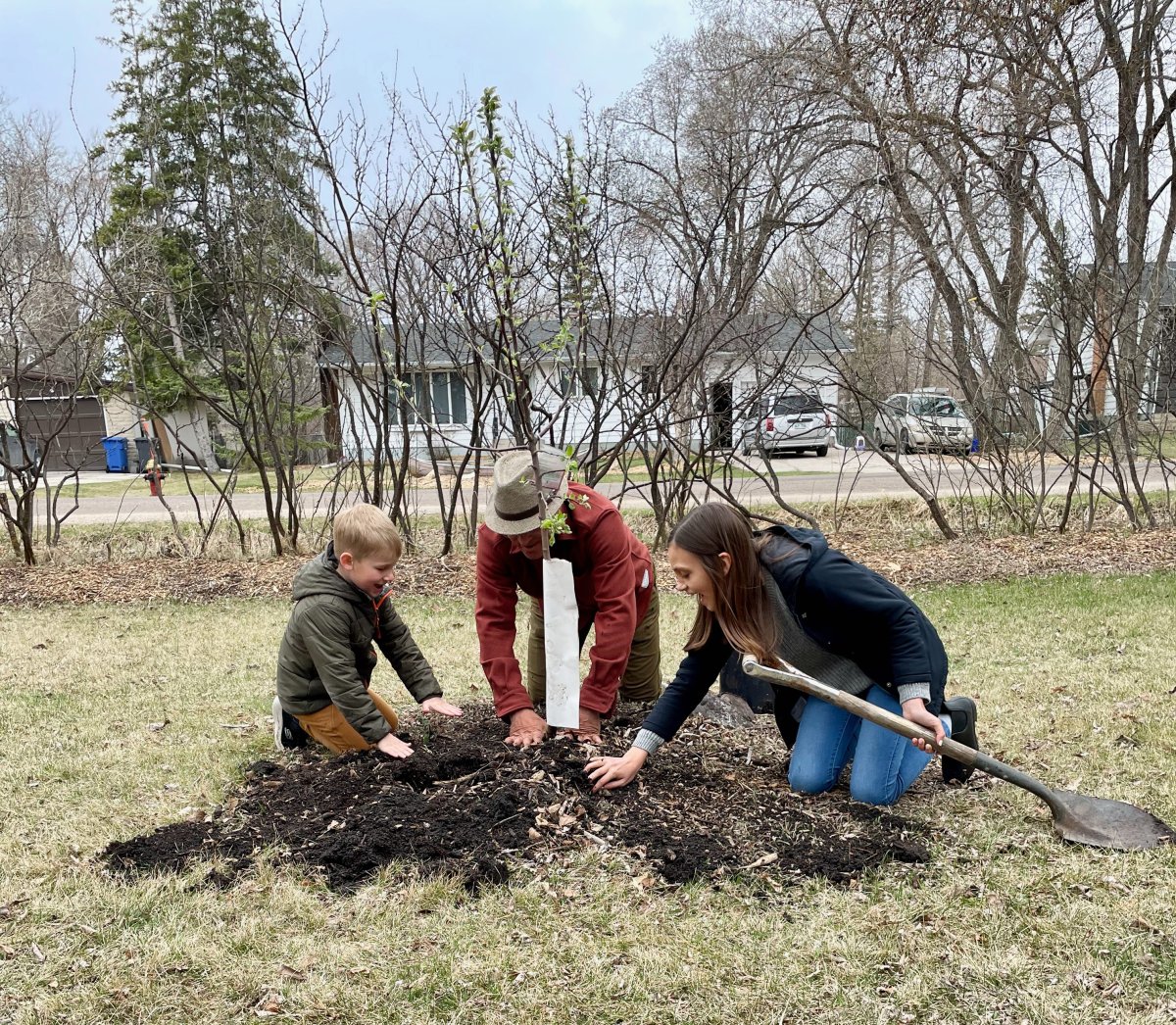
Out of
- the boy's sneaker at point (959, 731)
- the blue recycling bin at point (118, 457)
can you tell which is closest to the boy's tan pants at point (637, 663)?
the boy's sneaker at point (959, 731)

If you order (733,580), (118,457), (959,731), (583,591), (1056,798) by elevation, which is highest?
(733,580)

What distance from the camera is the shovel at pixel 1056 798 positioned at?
8.64 feet

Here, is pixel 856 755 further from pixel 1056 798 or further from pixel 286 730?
pixel 286 730

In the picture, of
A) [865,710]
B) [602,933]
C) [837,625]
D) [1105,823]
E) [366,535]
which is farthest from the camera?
[366,535]

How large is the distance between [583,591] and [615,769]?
0.86 m

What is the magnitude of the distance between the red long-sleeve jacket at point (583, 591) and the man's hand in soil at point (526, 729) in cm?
4

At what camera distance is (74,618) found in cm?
731

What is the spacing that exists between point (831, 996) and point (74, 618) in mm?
6816

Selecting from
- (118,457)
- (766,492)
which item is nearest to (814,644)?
(766,492)

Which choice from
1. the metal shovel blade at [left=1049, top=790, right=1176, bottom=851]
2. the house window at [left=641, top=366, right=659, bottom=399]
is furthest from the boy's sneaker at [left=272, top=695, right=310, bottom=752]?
the house window at [left=641, top=366, right=659, bottom=399]

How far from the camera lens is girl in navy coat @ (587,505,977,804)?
2865mm

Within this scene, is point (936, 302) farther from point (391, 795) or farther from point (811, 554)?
point (391, 795)

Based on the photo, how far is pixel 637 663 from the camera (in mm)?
4148

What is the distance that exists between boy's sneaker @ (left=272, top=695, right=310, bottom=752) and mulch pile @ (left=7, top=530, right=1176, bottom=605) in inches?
153
